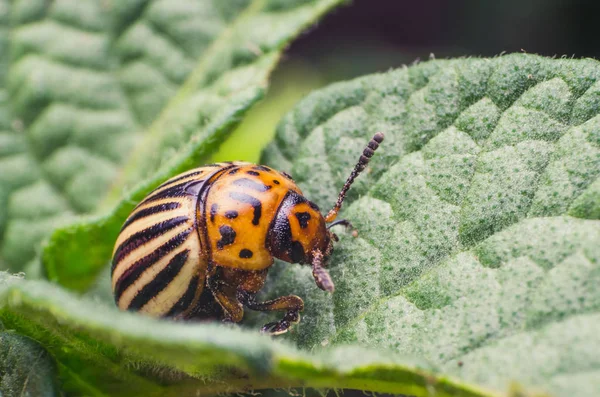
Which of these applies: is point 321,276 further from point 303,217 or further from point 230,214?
point 230,214

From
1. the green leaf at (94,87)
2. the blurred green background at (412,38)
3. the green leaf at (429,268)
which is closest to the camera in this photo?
the green leaf at (429,268)

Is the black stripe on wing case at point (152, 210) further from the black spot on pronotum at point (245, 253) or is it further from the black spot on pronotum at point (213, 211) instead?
the black spot on pronotum at point (245, 253)

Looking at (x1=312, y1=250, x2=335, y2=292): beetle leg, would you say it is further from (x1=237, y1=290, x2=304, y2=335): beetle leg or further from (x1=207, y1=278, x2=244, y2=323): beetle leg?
(x1=207, y1=278, x2=244, y2=323): beetle leg

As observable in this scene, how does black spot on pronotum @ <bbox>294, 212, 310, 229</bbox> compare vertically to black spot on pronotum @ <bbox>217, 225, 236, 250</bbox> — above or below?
above

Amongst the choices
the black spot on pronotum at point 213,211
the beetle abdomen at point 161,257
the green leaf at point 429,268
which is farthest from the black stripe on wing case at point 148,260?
the green leaf at point 429,268

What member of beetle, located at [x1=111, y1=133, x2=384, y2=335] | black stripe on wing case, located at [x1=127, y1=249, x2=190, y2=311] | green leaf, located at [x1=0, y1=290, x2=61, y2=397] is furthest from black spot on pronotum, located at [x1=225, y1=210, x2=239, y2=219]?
green leaf, located at [x1=0, y1=290, x2=61, y2=397]

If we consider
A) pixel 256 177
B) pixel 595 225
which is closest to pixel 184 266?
pixel 256 177
